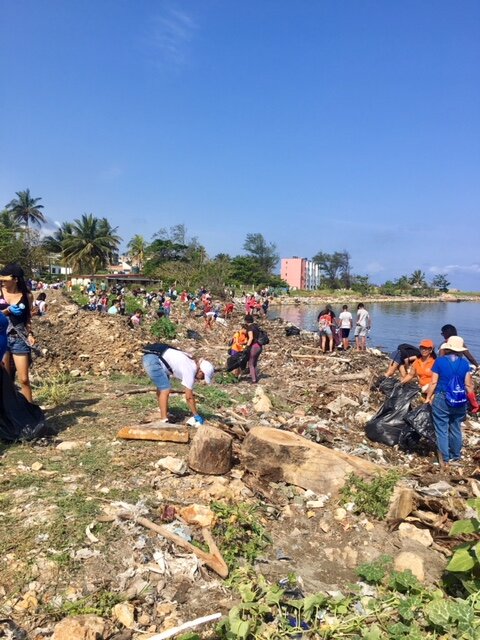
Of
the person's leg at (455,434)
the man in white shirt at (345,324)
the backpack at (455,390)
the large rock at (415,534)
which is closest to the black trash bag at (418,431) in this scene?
the person's leg at (455,434)

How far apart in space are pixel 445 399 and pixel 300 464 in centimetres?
222

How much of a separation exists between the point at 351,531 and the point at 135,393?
4.54m

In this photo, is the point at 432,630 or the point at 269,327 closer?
the point at 432,630

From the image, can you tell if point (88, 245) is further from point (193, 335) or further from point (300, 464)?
point (300, 464)

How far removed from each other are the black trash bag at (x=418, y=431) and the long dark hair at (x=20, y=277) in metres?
5.06

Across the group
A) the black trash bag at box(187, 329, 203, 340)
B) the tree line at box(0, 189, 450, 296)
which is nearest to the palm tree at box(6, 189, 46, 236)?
the tree line at box(0, 189, 450, 296)

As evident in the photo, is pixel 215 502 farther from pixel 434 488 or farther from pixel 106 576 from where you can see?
pixel 434 488

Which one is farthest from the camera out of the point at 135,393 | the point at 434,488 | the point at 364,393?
the point at 364,393

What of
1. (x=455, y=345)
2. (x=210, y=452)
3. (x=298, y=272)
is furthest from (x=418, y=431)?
(x=298, y=272)

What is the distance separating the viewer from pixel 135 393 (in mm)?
7613

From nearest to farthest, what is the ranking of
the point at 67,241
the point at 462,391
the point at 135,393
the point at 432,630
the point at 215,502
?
the point at 432,630
the point at 215,502
the point at 462,391
the point at 135,393
the point at 67,241

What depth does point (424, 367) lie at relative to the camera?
23.5 feet

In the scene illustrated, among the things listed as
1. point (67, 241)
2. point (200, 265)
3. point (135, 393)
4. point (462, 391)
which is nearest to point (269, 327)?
point (135, 393)

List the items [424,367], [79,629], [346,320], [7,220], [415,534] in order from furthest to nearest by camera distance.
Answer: [7,220] < [346,320] < [424,367] < [415,534] < [79,629]
